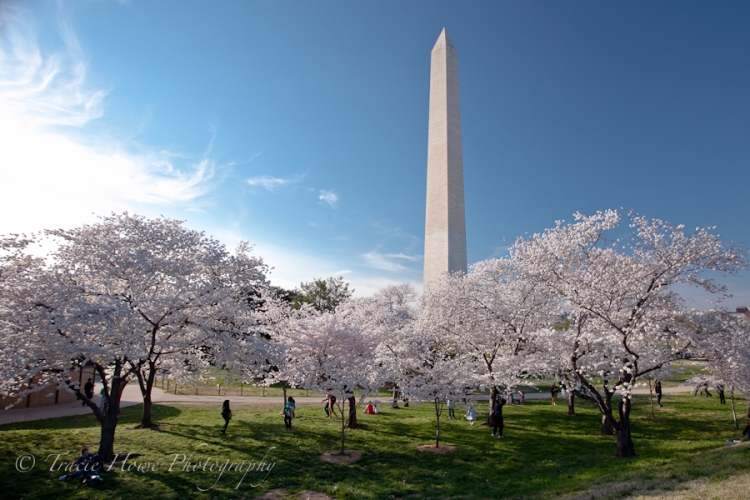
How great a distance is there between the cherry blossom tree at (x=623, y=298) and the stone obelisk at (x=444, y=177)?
20801 millimetres

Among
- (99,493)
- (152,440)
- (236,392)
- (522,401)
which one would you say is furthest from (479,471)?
(236,392)

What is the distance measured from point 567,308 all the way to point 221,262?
35.7 feet

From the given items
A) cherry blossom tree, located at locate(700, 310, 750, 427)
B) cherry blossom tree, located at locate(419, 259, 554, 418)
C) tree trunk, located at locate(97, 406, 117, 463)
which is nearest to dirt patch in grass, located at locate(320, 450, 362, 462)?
cherry blossom tree, located at locate(419, 259, 554, 418)

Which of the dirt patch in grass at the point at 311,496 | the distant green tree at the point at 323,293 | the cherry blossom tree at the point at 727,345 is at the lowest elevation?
the dirt patch in grass at the point at 311,496

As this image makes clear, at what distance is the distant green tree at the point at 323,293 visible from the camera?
138ft

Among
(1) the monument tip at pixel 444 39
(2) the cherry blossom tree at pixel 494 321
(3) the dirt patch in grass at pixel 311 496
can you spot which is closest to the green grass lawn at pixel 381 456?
(3) the dirt patch in grass at pixel 311 496

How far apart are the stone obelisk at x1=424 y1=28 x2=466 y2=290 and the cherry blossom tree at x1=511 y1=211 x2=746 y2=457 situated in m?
20.8

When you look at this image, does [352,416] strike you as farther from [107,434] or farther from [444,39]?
[444,39]

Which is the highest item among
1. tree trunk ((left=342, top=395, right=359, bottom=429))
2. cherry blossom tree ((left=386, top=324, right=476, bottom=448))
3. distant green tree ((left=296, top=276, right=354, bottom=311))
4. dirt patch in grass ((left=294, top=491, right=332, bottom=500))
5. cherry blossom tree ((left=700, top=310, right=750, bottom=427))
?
distant green tree ((left=296, top=276, right=354, bottom=311))

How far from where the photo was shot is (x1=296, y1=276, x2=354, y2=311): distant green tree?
41969mm

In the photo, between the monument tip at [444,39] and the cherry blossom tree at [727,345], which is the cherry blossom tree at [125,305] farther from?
the monument tip at [444,39]

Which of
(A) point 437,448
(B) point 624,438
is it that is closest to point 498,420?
(A) point 437,448

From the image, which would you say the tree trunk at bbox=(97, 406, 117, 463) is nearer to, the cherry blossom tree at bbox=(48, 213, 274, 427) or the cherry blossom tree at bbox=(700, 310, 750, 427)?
the cherry blossom tree at bbox=(48, 213, 274, 427)

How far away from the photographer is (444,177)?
35281mm
